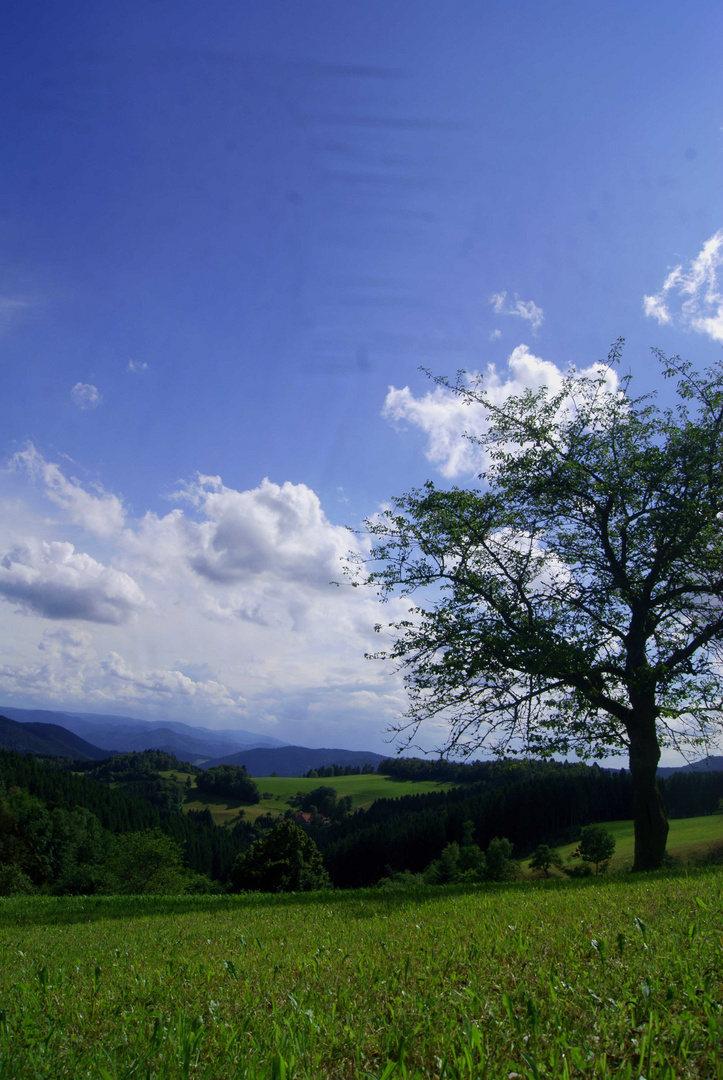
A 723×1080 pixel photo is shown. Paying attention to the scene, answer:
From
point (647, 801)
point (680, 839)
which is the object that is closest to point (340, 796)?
point (680, 839)

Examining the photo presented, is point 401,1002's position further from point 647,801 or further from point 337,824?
point 337,824

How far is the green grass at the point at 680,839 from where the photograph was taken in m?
57.6

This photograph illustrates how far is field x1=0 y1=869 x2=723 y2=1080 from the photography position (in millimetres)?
3037

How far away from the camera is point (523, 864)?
97750mm

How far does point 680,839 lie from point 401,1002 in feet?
263

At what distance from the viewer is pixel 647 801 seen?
15.8m

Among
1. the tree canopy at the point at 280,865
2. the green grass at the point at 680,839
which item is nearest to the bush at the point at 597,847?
the green grass at the point at 680,839

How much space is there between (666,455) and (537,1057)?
1601cm

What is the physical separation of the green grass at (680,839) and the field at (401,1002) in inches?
1911

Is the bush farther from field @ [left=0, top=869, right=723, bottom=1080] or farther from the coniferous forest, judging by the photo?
field @ [left=0, top=869, right=723, bottom=1080]

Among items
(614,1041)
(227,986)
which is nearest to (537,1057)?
(614,1041)

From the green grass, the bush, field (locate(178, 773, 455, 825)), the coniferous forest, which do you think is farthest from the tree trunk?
field (locate(178, 773, 455, 825))

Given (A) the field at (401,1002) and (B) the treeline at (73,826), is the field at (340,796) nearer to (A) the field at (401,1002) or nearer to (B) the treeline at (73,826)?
(B) the treeline at (73,826)

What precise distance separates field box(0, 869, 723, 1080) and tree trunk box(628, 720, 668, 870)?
939cm
